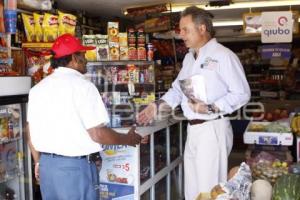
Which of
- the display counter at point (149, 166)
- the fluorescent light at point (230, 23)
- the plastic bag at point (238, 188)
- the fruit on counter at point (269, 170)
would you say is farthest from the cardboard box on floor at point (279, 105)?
the plastic bag at point (238, 188)

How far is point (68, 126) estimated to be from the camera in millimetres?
2645

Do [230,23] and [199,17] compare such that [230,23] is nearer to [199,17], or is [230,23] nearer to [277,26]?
[277,26]

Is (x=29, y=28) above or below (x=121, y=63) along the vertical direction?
above

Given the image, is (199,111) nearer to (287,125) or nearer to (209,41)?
(209,41)

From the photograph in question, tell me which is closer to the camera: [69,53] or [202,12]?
[69,53]

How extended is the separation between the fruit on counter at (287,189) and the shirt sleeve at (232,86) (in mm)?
1014

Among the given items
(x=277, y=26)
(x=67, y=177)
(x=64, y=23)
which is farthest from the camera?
(x=277, y=26)

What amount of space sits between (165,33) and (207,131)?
3297 mm

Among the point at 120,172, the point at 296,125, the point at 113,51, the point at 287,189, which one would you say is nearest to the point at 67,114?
the point at 120,172

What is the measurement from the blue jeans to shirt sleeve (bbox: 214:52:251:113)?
3.47 ft

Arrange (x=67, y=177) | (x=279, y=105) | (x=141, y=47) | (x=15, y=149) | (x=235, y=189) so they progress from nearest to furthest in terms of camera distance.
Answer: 1. (x=235, y=189)
2. (x=67, y=177)
3. (x=15, y=149)
4. (x=141, y=47)
5. (x=279, y=105)

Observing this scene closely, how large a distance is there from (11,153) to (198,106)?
166cm

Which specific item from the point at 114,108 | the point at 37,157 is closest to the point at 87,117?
the point at 37,157

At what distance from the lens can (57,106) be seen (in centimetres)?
265
